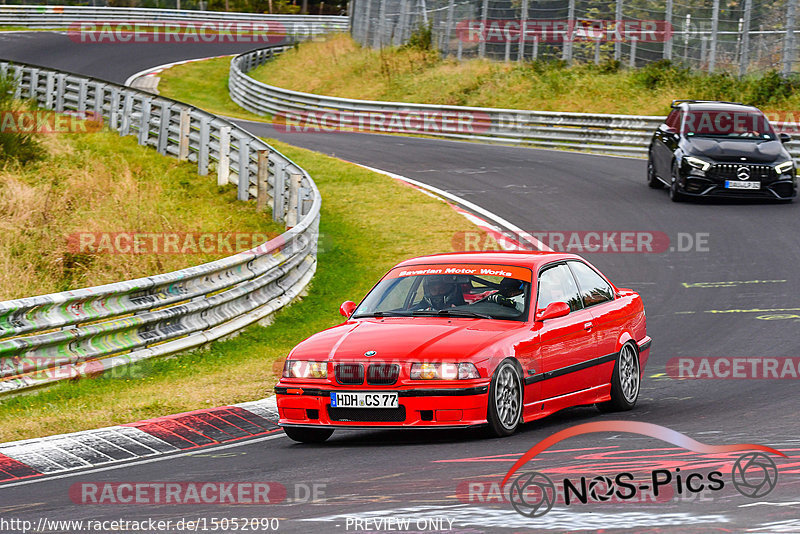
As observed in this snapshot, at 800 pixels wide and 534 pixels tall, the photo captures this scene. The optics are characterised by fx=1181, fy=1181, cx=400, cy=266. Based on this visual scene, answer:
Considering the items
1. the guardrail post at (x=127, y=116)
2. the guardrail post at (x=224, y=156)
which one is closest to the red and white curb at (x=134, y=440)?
the guardrail post at (x=224, y=156)

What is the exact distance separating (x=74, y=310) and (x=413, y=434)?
3.79 metres

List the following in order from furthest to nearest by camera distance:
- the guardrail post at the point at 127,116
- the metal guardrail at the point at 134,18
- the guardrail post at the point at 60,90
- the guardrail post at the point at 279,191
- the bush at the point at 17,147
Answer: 1. the metal guardrail at the point at 134,18
2. the guardrail post at the point at 60,90
3. the guardrail post at the point at 127,116
4. the bush at the point at 17,147
5. the guardrail post at the point at 279,191

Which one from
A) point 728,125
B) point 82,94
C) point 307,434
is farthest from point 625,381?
point 82,94

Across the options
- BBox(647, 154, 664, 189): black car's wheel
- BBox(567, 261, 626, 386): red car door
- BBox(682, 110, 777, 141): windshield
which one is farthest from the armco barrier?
BBox(647, 154, 664, 189): black car's wheel

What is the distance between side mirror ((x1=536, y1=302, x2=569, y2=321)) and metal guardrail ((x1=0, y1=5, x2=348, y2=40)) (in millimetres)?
48160

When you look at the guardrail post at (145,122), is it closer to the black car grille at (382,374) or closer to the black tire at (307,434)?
the black tire at (307,434)

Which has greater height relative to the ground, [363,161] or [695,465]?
[695,465]

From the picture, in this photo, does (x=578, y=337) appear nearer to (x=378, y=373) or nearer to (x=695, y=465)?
(x=378, y=373)

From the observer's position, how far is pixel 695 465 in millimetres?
6539

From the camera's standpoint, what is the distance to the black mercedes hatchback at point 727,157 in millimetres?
20594

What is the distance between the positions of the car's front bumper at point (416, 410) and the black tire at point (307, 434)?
0.78 feet

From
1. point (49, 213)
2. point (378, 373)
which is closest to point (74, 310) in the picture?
point (378, 373)

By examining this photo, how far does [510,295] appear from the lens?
9055mm

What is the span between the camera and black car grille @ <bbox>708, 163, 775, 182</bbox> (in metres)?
20.5
